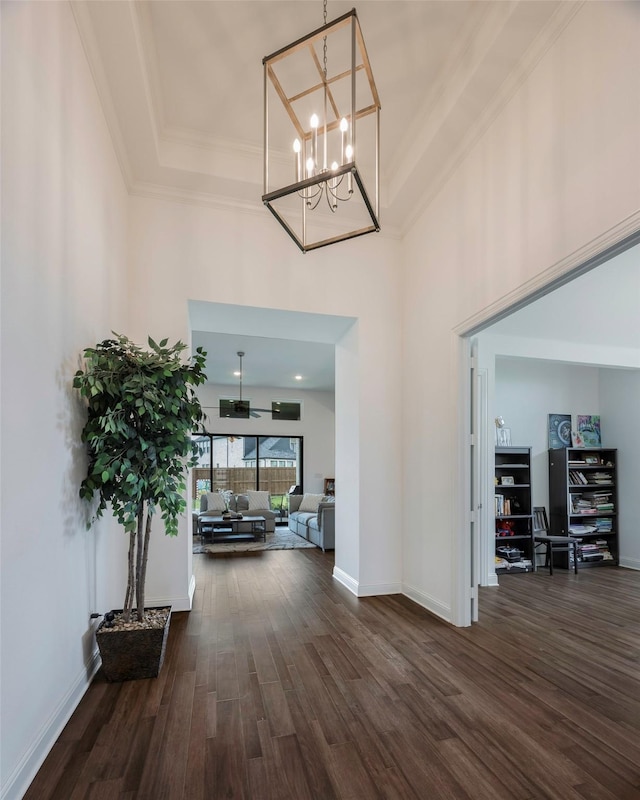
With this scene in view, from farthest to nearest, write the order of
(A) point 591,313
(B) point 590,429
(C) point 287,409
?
(C) point 287,409
(B) point 590,429
(A) point 591,313

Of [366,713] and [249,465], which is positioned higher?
[249,465]

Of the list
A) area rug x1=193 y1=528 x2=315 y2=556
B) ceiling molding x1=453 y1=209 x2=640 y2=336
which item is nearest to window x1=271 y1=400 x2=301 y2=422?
area rug x1=193 y1=528 x2=315 y2=556

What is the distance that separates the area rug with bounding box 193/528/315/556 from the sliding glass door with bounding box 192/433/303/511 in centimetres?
229

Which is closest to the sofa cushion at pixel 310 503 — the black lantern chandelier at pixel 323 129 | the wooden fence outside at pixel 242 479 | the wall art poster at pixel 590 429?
the wooden fence outside at pixel 242 479

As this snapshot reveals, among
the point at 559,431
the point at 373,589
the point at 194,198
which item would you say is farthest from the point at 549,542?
the point at 194,198

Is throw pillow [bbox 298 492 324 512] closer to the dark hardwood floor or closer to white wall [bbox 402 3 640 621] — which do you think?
white wall [bbox 402 3 640 621]

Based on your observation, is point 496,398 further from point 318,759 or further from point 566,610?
point 318,759

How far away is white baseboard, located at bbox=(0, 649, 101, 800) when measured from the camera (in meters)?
1.79

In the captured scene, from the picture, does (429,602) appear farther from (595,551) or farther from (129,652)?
(595,551)

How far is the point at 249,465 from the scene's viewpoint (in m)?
11.4

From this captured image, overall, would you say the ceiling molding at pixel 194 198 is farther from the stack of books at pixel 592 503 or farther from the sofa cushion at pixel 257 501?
the sofa cushion at pixel 257 501

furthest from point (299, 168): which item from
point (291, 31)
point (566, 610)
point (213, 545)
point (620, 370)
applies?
point (213, 545)

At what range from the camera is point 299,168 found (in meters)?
2.81

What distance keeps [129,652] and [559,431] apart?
6331 millimetres
